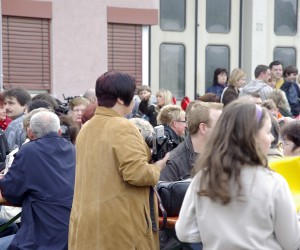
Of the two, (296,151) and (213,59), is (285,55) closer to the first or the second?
(213,59)

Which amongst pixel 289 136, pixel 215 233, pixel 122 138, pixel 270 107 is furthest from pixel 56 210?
pixel 270 107

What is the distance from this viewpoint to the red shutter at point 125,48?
40.6ft

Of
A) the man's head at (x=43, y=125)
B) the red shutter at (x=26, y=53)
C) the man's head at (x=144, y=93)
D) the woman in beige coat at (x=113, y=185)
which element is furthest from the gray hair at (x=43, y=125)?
the red shutter at (x=26, y=53)

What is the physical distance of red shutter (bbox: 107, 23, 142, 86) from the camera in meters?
12.4

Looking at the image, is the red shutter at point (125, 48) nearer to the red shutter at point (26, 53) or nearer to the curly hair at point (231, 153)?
the red shutter at point (26, 53)

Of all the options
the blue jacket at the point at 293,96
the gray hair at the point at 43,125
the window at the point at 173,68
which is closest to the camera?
the gray hair at the point at 43,125

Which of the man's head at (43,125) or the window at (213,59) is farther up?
the window at (213,59)

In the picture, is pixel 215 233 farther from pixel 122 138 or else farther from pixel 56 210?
pixel 56 210

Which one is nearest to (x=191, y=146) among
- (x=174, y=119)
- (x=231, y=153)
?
(x=174, y=119)

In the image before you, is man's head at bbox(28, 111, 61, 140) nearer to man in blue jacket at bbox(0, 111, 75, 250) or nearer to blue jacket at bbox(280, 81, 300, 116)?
man in blue jacket at bbox(0, 111, 75, 250)

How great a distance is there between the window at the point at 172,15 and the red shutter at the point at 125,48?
1.34 metres

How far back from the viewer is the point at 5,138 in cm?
713

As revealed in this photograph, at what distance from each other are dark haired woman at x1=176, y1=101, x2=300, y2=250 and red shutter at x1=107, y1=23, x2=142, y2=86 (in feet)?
29.9

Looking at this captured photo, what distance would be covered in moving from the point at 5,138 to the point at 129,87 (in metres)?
2.71
